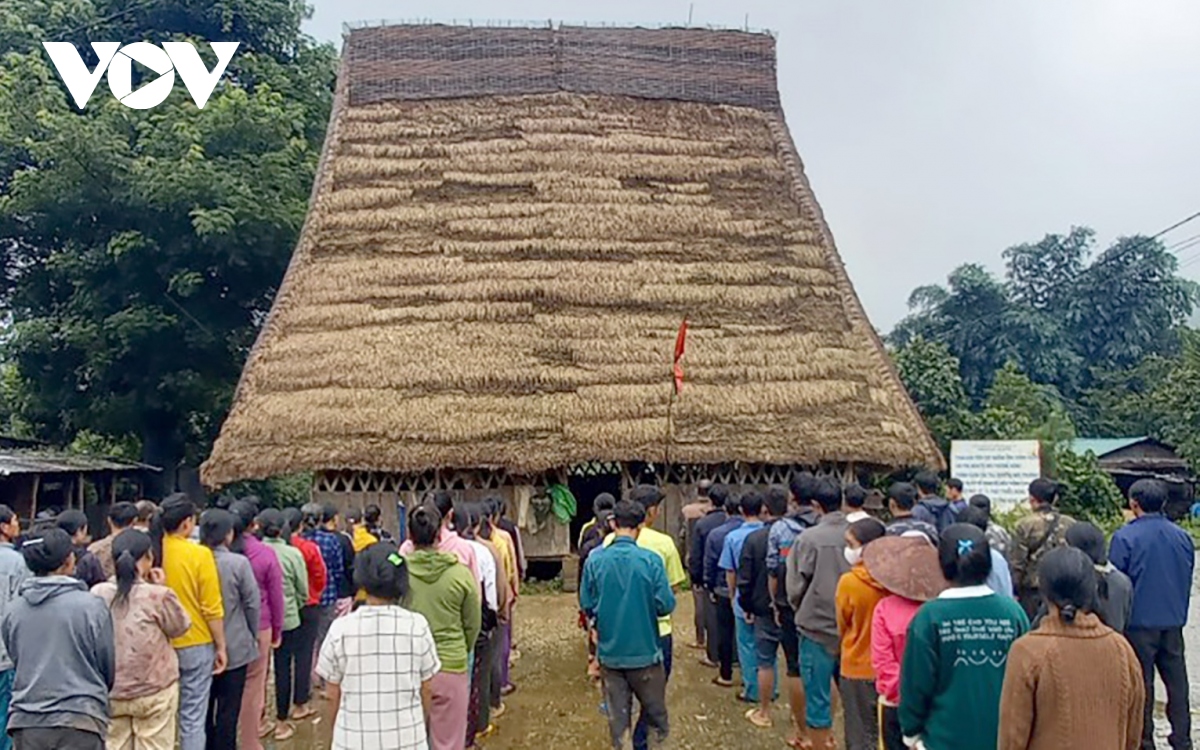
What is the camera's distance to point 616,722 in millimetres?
5383

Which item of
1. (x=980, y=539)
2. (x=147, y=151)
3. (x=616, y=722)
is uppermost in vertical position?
(x=147, y=151)

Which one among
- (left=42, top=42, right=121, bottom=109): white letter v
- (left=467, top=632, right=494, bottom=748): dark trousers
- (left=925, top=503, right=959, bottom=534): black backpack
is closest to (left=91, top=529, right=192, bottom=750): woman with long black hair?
(left=467, top=632, right=494, bottom=748): dark trousers

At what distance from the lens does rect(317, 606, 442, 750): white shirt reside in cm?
383

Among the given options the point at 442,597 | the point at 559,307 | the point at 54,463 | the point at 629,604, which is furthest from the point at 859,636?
the point at 54,463

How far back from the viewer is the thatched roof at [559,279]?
40.2 ft

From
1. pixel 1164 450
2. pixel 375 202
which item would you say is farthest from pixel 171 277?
pixel 1164 450

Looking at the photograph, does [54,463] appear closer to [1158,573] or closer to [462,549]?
[462,549]

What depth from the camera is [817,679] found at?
5.60m

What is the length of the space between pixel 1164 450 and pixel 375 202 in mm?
22553

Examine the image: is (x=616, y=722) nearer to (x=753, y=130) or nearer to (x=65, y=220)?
(x=753, y=130)

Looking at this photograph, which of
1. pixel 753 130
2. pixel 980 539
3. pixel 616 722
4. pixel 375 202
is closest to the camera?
pixel 980 539

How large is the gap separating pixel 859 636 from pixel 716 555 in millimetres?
2672

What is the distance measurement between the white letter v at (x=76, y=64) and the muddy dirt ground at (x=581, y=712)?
15020 millimetres

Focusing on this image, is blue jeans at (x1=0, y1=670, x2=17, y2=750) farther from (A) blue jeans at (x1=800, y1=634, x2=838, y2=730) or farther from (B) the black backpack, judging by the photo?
(B) the black backpack
